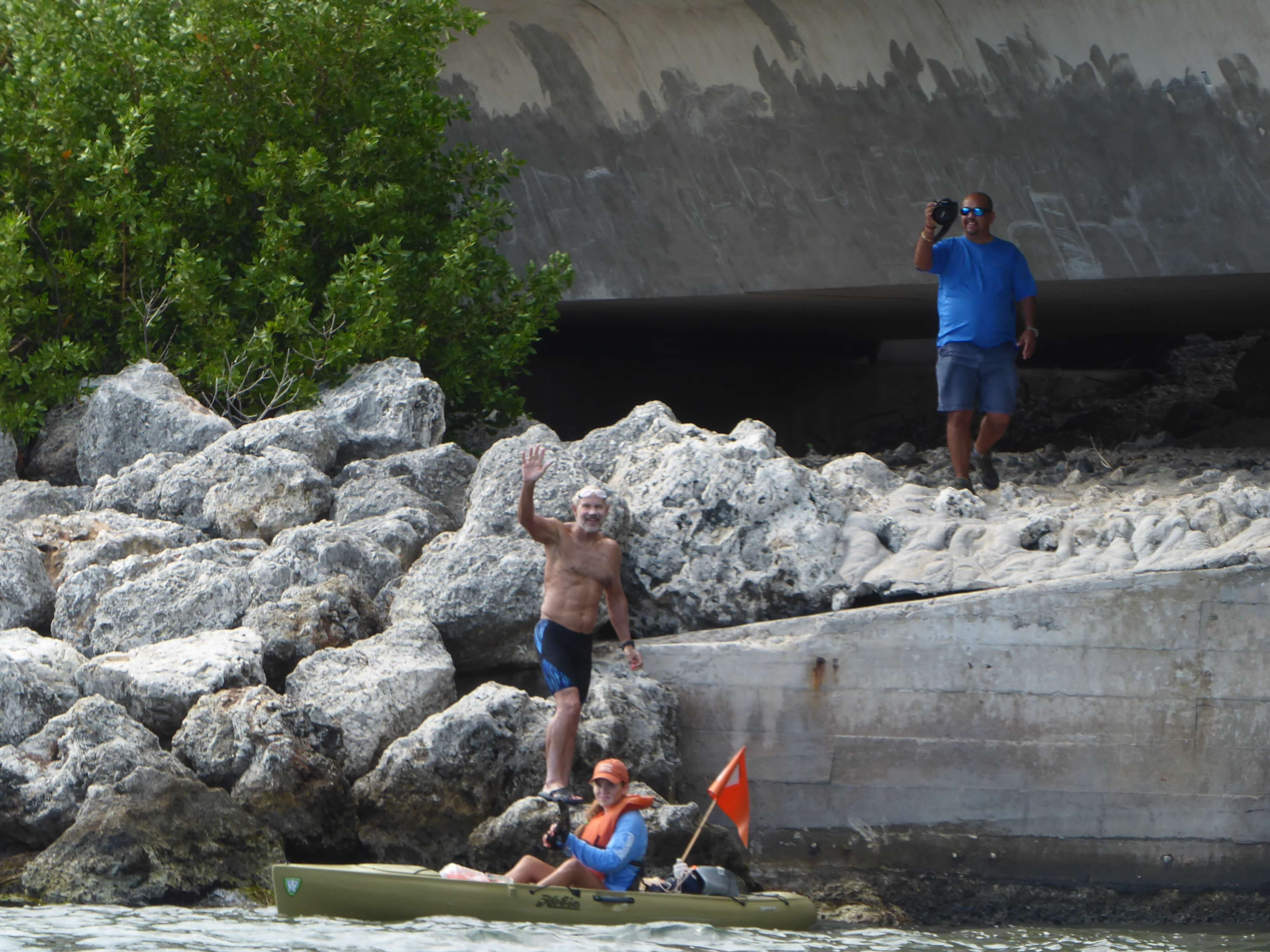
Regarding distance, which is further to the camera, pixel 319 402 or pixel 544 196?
pixel 544 196

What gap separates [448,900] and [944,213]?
473 centimetres

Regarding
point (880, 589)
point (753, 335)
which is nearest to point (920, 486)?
Result: point (880, 589)

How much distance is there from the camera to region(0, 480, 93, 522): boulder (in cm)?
951

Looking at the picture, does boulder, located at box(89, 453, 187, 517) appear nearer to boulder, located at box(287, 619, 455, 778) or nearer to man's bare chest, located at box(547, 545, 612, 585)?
boulder, located at box(287, 619, 455, 778)

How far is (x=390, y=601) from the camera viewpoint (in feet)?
27.6

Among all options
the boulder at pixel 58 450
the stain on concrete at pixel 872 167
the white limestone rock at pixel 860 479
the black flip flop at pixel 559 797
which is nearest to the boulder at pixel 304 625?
the black flip flop at pixel 559 797

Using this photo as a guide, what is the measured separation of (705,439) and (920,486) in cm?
149

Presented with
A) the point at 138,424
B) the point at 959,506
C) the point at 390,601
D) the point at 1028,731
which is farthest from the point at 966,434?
the point at 138,424

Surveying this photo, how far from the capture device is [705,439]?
863cm

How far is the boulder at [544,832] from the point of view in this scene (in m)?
6.94

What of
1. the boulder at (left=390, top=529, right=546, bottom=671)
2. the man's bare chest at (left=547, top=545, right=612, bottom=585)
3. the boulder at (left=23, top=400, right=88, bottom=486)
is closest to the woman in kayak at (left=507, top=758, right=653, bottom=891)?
the man's bare chest at (left=547, top=545, right=612, bottom=585)

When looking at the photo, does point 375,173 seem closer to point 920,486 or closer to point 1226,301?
point 920,486

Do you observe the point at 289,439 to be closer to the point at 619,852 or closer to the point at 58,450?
the point at 58,450

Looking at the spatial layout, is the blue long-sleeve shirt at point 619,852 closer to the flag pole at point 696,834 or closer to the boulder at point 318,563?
the flag pole at point 696,834
